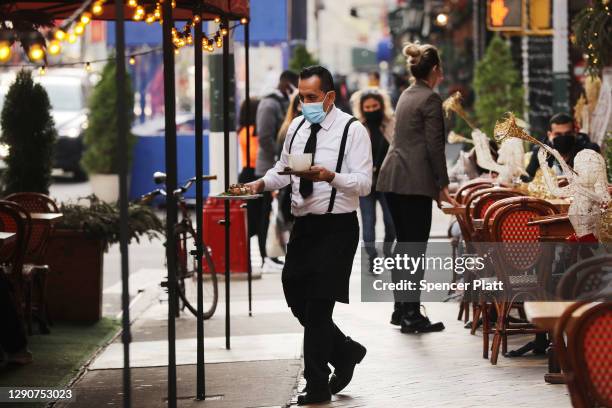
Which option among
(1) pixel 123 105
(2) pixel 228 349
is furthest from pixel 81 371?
(1) pixel 123 105

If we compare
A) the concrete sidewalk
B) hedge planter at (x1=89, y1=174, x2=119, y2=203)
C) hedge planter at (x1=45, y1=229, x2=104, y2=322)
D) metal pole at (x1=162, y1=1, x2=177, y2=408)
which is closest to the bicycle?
the concrete sidewalk

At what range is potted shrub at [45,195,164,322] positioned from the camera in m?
10.8

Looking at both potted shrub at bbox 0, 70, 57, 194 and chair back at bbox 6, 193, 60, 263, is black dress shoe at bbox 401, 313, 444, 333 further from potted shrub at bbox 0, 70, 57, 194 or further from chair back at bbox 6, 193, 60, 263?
potted shrub at bbox 0, 70, 57, 194

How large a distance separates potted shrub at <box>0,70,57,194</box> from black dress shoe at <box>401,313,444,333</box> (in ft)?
12.5

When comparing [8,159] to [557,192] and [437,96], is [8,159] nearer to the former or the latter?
[437,96]

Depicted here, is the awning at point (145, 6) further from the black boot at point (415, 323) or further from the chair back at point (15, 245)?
the black boot at point (415, 323)

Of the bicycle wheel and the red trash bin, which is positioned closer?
the bicycle wheel

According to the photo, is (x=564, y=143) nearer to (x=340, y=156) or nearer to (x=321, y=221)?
(x=340, y=156)

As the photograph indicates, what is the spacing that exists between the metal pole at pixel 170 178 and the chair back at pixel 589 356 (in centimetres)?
196

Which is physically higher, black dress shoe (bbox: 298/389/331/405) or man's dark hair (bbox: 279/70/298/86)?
man's dark hair (bbox: 279/70/298/86)

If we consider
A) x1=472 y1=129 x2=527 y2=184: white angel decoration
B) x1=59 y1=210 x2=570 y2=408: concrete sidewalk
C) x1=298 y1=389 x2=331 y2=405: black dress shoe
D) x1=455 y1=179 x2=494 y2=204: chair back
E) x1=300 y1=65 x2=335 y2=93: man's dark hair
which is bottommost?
x1=59 y1=210 x2=570 y2=408: concrete sidewalk

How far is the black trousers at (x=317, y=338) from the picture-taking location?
7.29m

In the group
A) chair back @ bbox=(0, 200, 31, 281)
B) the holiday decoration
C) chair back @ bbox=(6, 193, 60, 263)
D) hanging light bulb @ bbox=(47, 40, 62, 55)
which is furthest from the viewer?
the holiday decoration

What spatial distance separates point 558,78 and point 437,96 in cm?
574
